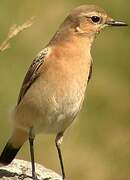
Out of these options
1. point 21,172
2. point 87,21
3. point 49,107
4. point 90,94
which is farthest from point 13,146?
point 90,94

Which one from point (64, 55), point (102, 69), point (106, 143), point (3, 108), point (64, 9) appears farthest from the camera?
point (64, 9)

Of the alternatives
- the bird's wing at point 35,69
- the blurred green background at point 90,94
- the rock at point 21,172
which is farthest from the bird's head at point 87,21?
the rock at point 21,172

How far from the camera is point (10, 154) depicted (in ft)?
41.6

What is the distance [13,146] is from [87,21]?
1.75m

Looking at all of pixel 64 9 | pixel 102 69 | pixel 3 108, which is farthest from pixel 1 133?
pixel 64 9

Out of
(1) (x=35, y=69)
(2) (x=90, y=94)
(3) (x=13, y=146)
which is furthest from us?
(2) (x=90, y=94)

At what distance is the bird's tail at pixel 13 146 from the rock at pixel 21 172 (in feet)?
0.27

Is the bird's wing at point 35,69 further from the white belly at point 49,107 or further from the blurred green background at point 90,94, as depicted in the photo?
the blurred green background at point 90,94

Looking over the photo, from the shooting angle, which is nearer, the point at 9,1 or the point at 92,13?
the point at 92,13

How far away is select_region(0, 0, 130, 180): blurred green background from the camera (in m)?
14.3

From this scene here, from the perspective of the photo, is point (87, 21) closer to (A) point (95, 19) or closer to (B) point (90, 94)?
(A) point (95, 19)

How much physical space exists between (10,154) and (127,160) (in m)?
1.95

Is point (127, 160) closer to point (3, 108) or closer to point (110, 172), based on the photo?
point (110, 172)

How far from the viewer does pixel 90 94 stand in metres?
15.9
